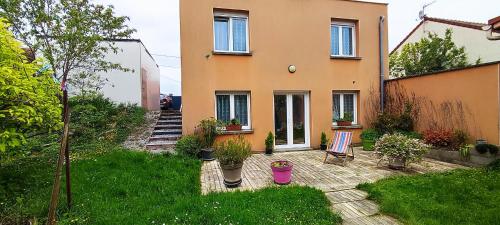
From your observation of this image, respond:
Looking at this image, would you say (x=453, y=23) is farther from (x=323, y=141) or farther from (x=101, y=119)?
(x=101, y=119)

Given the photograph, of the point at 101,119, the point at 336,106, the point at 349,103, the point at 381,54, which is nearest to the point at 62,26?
the point at 101,119

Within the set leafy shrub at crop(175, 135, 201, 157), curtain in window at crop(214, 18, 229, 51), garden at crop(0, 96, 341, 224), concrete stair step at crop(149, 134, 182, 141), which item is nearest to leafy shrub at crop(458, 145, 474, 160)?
garden at crop(0, 96, 341, 224)

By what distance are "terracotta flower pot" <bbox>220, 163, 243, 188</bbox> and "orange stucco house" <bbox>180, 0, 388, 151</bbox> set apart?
137 inches

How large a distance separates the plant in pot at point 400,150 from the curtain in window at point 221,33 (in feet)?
19.0

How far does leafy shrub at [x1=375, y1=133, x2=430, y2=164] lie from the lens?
5.96 metres

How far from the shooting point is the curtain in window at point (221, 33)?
340 inches

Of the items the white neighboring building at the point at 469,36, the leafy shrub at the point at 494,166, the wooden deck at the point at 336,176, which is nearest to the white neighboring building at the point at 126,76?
the wooden deck at the point at 336,176

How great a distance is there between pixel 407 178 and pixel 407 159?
945 mm

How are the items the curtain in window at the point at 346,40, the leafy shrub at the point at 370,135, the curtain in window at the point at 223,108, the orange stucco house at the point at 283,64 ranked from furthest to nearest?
the curtain in window at the point at 346,40 < the leafy shrub at the point at 370,135 < the curtain in window at the point at 223,108 < the orange stucco house at the point at 283,64

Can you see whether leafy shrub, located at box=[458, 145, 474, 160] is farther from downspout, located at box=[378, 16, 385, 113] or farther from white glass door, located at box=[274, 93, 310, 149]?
white glass door, located at box=[274, 93, 310, 149]

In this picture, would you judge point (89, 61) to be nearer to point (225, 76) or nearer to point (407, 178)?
point (225, 76)

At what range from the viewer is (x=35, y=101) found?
3770 mm

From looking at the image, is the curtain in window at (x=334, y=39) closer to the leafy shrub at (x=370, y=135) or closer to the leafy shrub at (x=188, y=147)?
the leafy shrub at (x=370, y=135)

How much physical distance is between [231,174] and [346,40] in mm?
7726
